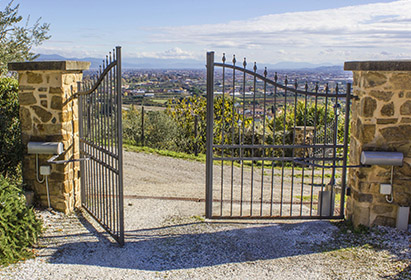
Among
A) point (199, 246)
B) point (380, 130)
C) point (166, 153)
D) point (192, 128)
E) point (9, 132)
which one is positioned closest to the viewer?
point (199, 246)

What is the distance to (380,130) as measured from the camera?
5.50 metres

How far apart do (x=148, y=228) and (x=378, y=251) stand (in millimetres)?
2979

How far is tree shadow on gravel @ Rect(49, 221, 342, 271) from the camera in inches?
191

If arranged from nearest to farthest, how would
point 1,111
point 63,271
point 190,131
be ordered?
point 63,271 → point 1,111 → point 190,131

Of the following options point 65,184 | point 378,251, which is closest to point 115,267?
point 65,184

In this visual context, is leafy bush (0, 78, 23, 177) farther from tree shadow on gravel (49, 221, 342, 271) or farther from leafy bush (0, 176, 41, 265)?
tree shadow on gravel (49, 221, 342, 271)

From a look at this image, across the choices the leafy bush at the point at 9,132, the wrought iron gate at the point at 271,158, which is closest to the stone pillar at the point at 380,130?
the wrought iron gate at the point at 271,158

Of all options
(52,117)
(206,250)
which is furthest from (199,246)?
(52,117)

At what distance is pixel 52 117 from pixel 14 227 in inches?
67.7

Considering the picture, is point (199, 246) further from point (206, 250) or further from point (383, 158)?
point (383, 158)

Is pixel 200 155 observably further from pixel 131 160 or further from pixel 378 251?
pixel 378 251

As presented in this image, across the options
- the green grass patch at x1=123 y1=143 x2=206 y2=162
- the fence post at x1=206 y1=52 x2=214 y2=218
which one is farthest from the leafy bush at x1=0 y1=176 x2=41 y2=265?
the green grass patch at x1=123 y1=143 x2=206 y2=162

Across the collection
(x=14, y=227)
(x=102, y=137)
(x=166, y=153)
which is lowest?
(x=166, y=153)

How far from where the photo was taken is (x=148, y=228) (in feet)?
19.3
